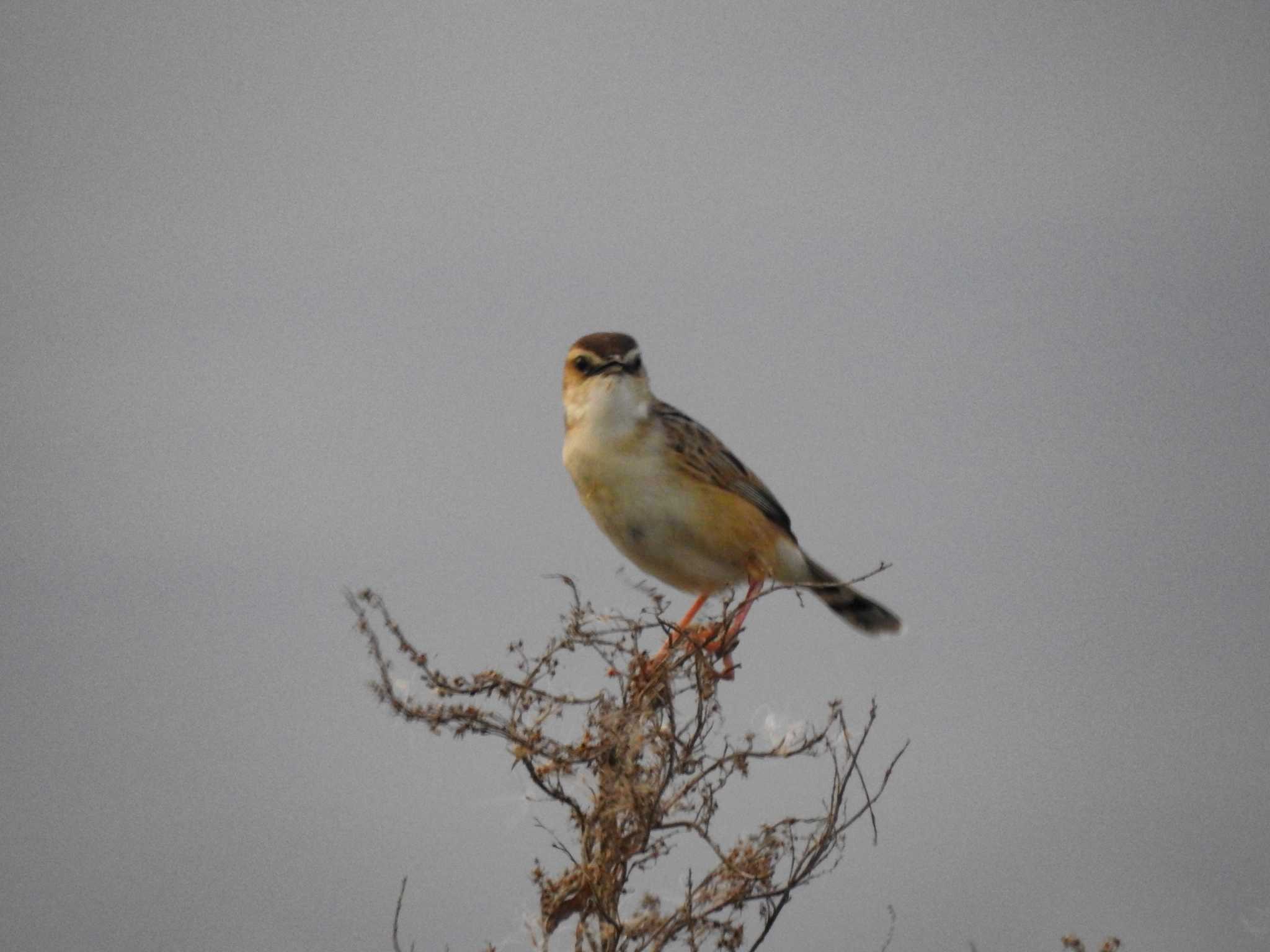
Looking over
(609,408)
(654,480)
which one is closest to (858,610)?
(654,480)

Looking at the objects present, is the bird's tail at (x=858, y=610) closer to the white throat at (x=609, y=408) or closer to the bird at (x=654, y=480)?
the bird at (x=654, y=480)

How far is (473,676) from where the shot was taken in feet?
15.1

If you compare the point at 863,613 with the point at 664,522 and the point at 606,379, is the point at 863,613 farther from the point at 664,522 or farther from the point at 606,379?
the point at 606,379

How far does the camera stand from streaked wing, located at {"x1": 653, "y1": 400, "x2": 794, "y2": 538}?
635 cm

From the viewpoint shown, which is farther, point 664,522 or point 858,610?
point 858,610

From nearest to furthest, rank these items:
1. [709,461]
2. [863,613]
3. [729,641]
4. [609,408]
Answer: [729,641]
[609,408]
[709,461]
[863,613]

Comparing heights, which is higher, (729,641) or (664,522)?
(664,522)

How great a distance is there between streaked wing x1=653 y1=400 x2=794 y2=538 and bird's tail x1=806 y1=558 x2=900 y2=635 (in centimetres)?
100

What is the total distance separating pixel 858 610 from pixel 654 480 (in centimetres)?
222

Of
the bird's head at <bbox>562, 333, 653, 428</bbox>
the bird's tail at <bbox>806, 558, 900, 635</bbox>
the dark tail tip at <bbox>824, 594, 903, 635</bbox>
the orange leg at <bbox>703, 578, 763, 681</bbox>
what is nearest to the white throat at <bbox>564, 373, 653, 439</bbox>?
the bird's head at <bbox>562, 333, 653, 428</bbox>

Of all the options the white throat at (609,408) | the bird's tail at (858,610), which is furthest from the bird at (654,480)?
the bird's tail at (858,610)

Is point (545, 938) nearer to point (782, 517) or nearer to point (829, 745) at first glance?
point (829, 745)

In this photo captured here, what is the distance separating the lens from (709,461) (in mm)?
6461

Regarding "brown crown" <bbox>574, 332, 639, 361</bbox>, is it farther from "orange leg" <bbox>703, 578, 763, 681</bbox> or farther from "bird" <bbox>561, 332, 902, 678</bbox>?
"orange leg" <bbox>703, 578, 763, 681</bbox>
